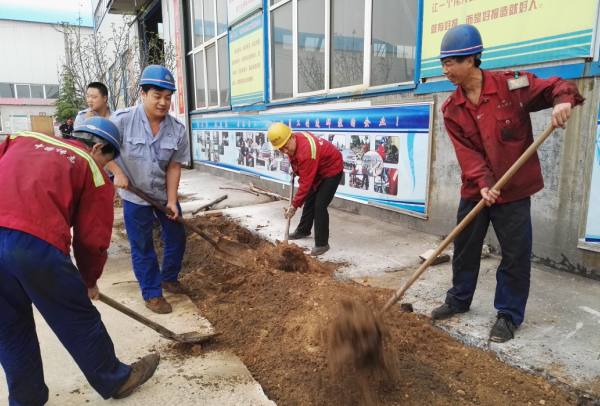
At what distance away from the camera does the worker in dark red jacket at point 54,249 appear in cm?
181

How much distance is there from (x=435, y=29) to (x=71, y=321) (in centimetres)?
432

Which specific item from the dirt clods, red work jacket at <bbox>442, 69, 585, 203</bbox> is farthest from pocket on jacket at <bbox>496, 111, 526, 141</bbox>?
the dirt clods

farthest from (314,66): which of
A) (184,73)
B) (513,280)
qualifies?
(184,73)

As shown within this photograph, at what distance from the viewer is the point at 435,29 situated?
446 centimetres

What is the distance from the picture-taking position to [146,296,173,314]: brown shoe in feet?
11.0

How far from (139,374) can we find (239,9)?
27.6ft

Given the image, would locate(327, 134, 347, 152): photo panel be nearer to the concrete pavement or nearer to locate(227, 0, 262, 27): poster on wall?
the concrete pavement

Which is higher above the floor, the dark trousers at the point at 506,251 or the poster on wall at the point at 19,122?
the poster on wall at the point at 19,122

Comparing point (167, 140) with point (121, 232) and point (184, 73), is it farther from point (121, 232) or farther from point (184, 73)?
point (184, 73)

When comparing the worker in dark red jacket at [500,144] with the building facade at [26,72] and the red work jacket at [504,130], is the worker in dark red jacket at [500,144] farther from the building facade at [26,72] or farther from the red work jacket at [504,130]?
the building facade at [26,72]

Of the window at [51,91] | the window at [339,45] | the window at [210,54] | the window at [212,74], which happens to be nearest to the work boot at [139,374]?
the window at [339,45]

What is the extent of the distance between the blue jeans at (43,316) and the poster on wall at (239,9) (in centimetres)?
741

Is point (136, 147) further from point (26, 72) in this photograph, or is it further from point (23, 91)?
point (26, 72)

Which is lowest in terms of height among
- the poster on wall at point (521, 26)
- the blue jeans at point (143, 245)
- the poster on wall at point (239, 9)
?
the blue jeans at point (143, 245)
